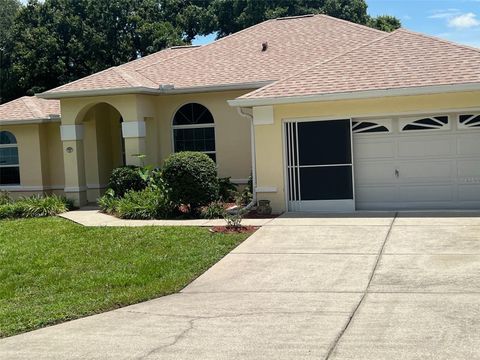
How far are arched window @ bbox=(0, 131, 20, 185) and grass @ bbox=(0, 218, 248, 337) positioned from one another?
719 centimetres

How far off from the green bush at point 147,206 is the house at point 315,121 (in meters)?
2.31

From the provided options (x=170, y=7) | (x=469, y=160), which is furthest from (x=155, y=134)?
(x=170, y=7)

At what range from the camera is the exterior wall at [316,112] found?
14336 mm

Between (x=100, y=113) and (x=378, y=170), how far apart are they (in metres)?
9.44

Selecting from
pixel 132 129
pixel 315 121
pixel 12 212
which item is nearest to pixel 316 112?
pixel 315 121

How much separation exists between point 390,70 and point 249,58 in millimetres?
6155

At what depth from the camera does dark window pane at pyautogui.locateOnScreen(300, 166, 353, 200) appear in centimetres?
1522

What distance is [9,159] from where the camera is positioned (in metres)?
21.1

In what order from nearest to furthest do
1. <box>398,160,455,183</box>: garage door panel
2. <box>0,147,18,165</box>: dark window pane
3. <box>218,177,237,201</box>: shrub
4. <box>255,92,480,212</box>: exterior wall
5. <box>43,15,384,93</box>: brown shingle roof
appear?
<box>255,92,480,212</box>: exterior wall, <box>398,160,455,183</box>: garage door panel, <box>218,177,237,201</box>: shrub, <box>43,15,384,93</box>: brown shingle roof, <box>0,147,18,165</box>: dark window pane

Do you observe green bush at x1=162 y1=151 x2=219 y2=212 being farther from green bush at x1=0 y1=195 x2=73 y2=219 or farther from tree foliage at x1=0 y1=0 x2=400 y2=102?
tree foliage at x1=0 y1=0 x2=400 y2=102

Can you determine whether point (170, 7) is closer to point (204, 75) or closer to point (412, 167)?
point (204, 75)

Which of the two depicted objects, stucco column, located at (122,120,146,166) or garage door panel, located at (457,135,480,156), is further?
stucco column, located at (122,120,146,166)

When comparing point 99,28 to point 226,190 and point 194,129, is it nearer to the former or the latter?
point 194,129

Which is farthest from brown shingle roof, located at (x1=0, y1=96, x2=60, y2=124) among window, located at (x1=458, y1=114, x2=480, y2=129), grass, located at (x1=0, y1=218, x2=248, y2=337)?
A: window, located at (x1=458, y1=114, x2=480, y2=129)
